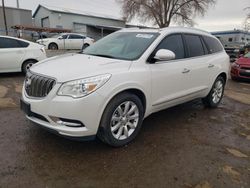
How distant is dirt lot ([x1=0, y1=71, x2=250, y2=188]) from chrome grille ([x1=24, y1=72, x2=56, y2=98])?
78 cm

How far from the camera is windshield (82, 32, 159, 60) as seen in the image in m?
3.95

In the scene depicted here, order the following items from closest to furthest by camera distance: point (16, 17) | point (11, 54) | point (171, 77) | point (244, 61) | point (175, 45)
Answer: point (171, 77) < point (175, 45) < point (11, 54) < point (244, 61) < point (16, 17)

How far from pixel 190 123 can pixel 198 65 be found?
1141 mm

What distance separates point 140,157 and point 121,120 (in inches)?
22.8

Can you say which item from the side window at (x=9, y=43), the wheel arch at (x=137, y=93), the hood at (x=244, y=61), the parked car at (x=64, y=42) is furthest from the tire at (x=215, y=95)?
the parked car at (x=64, y=42)

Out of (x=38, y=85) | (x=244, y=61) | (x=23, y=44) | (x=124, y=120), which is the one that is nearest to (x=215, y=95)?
(x=124, y=120)

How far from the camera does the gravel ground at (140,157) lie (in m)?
2.84

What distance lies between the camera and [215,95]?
19.0 feet

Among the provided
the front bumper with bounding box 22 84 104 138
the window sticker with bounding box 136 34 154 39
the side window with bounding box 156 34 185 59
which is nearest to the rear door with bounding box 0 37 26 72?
the window sticker with bounding box 136 34 154 39

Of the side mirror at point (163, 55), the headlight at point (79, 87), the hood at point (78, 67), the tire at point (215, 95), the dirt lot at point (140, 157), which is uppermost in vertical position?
the side mirror at point (163, 55)

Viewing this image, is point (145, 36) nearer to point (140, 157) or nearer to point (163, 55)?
point (163, 55)

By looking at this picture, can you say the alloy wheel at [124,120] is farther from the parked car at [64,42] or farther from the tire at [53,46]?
the tire at [53,46]

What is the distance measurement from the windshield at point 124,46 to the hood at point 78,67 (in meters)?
0.30

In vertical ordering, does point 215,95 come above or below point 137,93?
below
